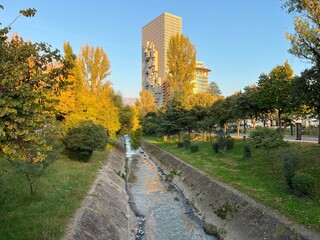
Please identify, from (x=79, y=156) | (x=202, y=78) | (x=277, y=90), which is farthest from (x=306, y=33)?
(x=202, y=78)

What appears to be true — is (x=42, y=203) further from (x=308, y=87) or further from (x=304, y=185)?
(x=308, y=87)

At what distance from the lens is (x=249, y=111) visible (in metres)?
34.4

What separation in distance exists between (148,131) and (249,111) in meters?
47.7

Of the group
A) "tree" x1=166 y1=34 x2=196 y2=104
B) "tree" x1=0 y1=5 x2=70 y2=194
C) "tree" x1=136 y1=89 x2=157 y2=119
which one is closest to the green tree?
"tree" x1=166 y1=34 x2=196 y2=104

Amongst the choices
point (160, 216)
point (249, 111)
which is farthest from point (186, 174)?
point (249, 111)

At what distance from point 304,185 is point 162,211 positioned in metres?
7.90

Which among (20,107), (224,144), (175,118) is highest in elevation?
(175,118)

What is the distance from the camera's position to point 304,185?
13.2 m

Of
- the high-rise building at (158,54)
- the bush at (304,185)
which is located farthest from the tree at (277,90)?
the high-rise building at (158,54)

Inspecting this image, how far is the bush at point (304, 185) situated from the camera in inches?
520

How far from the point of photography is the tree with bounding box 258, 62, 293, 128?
1062 inches

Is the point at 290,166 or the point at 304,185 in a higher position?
the point at 290,166

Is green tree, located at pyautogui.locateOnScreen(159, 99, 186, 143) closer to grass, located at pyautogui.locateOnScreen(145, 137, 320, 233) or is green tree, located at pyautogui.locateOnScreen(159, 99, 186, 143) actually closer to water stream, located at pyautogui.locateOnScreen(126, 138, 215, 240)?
grass, located at pyautogui.locateOnScreen(145, 137, 320, 233)

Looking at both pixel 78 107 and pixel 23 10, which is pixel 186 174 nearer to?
pixel 78 107
